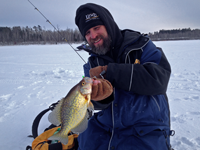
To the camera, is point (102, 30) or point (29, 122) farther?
point (29, 122)

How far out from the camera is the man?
1509mm

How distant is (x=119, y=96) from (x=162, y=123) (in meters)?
0.63

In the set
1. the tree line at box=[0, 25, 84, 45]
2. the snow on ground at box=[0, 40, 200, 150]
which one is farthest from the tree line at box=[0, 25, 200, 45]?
the snow on ground at box=[0, 40, 200, 150]

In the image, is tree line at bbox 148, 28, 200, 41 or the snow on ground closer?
the snow on ground

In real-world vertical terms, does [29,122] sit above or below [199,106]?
below

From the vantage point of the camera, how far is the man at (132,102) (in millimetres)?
1509

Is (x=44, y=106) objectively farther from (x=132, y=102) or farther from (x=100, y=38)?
(x=132, y=102)

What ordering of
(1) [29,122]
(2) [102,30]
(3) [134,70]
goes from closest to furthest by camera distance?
1. (3) [134,70]
2. (2) [102,30]
3. (1) [29,122]

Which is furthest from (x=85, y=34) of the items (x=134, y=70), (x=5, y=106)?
(x=5, y=106)

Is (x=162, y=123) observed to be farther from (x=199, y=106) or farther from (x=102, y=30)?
(x=199, y=106)

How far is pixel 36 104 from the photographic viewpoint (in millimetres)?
3807

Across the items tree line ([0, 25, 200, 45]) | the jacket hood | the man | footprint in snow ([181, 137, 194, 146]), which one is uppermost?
tree line ([0, 25, 200, 45])

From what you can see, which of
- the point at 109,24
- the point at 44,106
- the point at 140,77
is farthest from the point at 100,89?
the point at 44,106

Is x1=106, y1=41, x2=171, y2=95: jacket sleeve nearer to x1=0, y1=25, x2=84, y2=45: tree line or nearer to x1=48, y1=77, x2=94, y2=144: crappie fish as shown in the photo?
x1=48, y1=77, x2=94, y2=144: crappie fish
